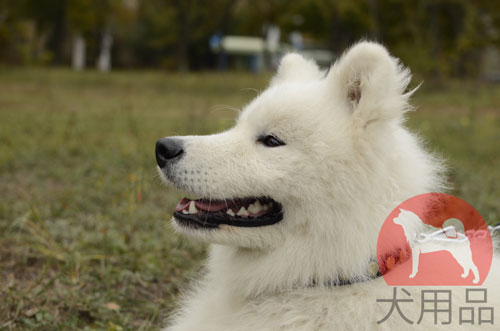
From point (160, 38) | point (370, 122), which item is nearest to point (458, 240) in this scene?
point (370, 122)

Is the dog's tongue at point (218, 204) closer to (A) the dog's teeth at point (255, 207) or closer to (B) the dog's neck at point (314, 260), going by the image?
(A) the dog's teeth at point (255, 207)

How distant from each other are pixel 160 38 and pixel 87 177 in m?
37.4

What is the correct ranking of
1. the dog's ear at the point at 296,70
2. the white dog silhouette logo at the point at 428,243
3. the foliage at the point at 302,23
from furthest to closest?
the foliage at the point at 302,23
the dog's ear at the point at 296,70
the white dog silhouette logo at the point at 428,243

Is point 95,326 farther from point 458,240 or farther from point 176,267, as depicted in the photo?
point 458,240

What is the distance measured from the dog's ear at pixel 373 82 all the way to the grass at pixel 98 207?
141 centimetres

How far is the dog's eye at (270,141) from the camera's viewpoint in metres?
2.33

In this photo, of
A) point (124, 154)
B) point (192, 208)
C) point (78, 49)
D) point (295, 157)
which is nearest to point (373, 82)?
point (295, 157)

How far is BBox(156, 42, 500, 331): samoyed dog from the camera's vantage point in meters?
2.13

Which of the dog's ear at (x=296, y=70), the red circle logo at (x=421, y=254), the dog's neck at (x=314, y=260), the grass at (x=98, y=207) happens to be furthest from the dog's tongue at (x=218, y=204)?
the grass at (x=98, y=207)

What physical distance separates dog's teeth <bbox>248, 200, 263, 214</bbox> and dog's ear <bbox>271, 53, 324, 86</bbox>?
837 millimetres

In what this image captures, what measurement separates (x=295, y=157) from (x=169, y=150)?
608 millimetres

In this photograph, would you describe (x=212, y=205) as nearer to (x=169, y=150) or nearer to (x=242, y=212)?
(x=242, y=212)

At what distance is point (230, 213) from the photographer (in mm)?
2373

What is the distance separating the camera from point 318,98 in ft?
7.64
